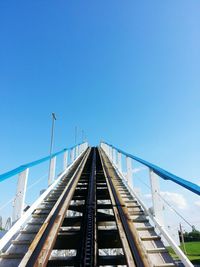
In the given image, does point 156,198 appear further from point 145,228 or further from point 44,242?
point 44,242

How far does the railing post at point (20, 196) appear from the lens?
3.55 metres

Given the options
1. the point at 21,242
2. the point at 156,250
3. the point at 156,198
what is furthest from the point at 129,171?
the point at 21,242

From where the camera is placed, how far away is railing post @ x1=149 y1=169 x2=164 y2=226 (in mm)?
3652

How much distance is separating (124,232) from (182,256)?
941mm

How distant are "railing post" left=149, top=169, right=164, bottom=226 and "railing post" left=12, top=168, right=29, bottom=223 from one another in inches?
85.1

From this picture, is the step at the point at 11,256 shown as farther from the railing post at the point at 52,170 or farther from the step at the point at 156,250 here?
the railing post at the point at 52,170

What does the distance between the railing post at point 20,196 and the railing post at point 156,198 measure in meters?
→ 2.16

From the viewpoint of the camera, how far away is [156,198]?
382 centimetres

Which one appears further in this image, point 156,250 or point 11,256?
point 156,250

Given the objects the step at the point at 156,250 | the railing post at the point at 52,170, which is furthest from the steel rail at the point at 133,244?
the railing post at the point at 52,170

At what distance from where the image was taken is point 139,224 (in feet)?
13.3

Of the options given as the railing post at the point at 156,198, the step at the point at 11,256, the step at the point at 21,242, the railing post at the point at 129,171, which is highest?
the railing post at the point at 129,171

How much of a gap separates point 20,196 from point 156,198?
7.37ft

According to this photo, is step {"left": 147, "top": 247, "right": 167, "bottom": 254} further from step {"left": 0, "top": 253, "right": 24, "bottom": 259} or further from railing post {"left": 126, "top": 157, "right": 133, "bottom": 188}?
railing post {"left": 126, "top": 157, "right": 133, "bottom": 188}
